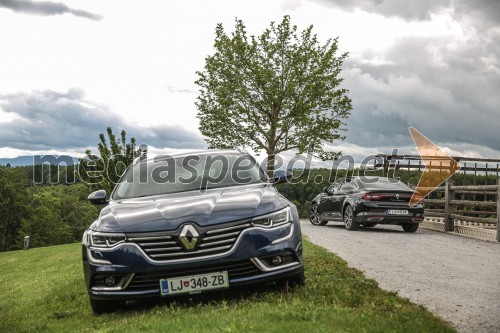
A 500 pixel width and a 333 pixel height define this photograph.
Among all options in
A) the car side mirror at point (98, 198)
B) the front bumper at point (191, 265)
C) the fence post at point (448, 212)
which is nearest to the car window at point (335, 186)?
the fence post at point (448, 212)

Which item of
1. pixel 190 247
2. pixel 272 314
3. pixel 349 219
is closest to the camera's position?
pixel 272 314

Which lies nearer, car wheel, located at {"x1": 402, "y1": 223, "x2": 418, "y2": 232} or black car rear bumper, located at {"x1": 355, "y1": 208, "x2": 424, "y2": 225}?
black car rear bumper, located at {"x1": 355, "y1": 208, "x2": 424, "y2": 225}

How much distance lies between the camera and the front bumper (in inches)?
205

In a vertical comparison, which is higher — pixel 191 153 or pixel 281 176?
pixel 191 153

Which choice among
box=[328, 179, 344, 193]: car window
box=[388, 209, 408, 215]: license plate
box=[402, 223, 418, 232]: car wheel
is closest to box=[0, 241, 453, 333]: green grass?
box=[388, 209, 408, 215]: license plate

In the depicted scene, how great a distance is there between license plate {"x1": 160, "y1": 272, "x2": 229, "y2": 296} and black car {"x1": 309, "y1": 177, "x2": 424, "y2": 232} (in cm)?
1141

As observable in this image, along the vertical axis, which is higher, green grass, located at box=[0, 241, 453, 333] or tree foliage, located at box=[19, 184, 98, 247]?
green grass, located at box=[0, 241, 453, 333]

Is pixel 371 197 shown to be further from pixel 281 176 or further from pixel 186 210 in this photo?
pixel 186 210

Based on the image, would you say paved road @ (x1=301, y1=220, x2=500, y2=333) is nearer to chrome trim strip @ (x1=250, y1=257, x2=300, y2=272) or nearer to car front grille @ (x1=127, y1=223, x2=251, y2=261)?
chrome trim strip @ (x1=250, y1=257, x2=300, y2=272)

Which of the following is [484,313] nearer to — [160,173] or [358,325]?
[358,325]

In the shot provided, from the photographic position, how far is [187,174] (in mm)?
7055

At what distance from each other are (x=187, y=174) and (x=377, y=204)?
1008cm

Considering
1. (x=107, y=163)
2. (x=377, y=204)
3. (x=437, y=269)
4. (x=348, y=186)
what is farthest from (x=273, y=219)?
(x=107, y=163)

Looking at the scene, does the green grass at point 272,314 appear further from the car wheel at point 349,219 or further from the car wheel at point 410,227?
the car wheel at point 410,227
